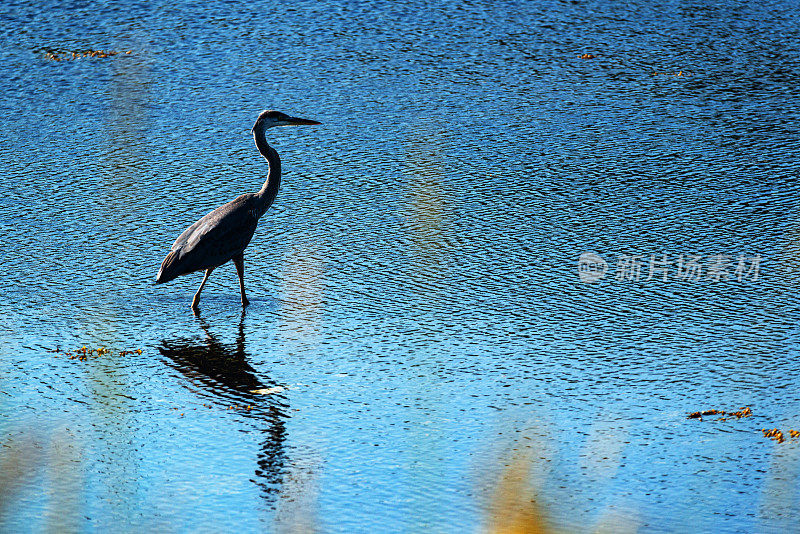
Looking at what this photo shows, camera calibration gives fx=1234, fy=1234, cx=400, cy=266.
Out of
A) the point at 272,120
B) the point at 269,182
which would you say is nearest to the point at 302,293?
the point at 269,182

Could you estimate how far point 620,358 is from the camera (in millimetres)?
7672

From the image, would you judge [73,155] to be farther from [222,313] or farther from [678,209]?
[678,209]

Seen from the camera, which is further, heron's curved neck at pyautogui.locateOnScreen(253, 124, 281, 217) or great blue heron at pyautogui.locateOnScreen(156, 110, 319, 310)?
heron's curved neck at pyautogui.locateOnScreen(253, 124, 281, 217)

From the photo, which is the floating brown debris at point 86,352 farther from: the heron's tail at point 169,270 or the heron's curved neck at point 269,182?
the heron's curved neck at point 269,182

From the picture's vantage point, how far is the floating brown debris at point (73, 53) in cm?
1459

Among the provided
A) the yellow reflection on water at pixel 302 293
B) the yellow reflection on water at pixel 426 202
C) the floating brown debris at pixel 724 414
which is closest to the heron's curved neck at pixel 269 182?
the yellow reflection on water at pixel 302 293

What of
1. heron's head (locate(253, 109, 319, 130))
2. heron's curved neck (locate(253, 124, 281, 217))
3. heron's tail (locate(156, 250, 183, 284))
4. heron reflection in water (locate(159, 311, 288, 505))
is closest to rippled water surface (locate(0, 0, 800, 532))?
heron reflection in water (locate(159, 311, 288, 505))

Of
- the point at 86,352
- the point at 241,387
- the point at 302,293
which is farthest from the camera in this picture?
the point at 302,293

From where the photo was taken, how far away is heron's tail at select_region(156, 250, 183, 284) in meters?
8.59

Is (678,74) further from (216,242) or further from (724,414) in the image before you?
(724,414)

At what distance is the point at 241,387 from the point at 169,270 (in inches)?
61.7

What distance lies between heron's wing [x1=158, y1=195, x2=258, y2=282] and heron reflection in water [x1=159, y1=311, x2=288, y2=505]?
38 cm

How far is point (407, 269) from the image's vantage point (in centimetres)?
927

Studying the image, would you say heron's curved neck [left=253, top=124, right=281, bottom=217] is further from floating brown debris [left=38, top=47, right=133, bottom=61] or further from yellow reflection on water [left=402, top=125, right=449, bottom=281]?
floating brown debris [left=38, top=47, right=133, bottom=61]
